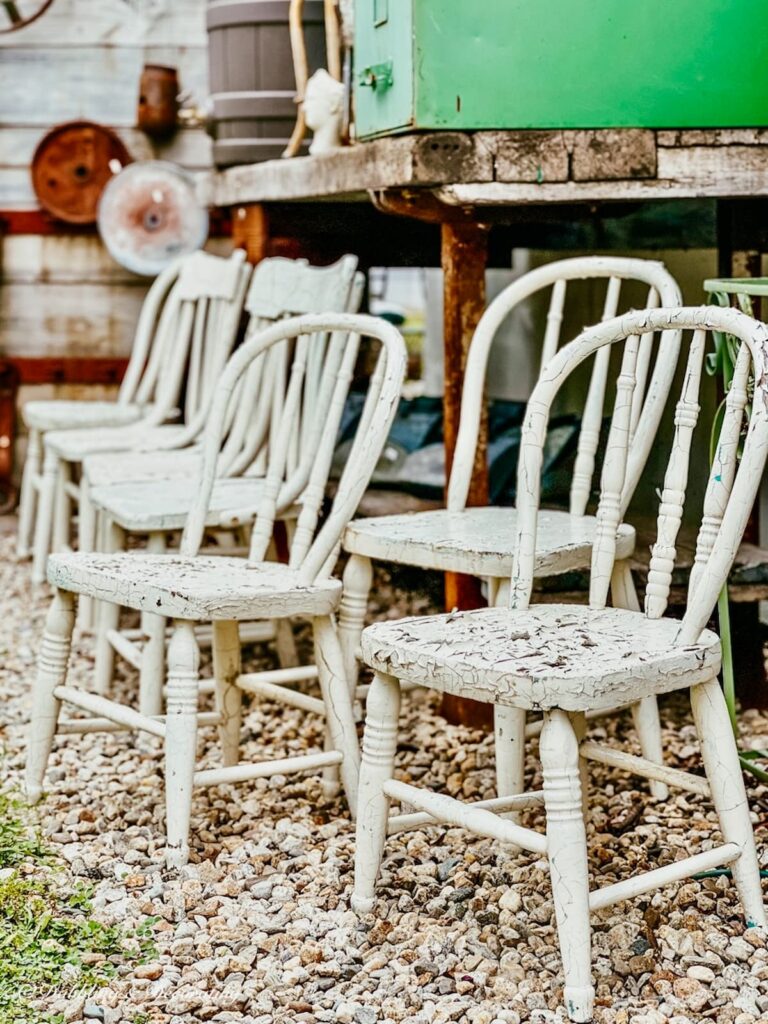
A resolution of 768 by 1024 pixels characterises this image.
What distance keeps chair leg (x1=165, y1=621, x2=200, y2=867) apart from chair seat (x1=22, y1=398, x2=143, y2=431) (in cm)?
239

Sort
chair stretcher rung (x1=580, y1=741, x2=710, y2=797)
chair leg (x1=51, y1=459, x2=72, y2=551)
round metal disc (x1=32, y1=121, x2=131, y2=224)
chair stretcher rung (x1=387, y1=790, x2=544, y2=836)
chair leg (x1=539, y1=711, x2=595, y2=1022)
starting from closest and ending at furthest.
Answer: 1. chair leg (x1=539, y1=711, x2=595, y2=1022)
2. chair stretcher rung (x1=580, y1=741, x2=710, y2=797)
3. chair stretcher rung (x1=387, y1=790, x2=544, y2=836)
4. chair leg (x1=51, y1=459, x2=72, y2=551)
5. round metal disc (x1=32, y1=121, x2=131, y2=224)

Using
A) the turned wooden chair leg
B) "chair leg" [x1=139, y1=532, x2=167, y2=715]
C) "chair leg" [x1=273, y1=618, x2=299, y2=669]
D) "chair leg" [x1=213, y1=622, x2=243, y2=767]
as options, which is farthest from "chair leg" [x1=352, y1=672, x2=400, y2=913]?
"chair leg" [x1=273, y1=618, x2=299, y2=669]

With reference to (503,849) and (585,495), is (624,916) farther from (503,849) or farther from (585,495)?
(585,495)

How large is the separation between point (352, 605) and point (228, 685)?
0.32 metres

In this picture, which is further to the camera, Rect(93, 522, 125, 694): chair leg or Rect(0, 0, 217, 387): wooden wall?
Rect(0, 0, 217, 387): wooden wall

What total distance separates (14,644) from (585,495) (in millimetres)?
1981

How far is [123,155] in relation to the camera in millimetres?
5996

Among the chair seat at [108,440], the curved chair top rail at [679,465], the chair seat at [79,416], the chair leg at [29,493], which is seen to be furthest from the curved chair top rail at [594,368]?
the chair leg at [29,493]

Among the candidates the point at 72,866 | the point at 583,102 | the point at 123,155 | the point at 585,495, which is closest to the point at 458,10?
the point at 583,102

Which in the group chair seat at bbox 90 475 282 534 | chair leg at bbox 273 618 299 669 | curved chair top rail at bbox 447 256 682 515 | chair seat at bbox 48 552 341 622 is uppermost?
curved chair top rail at bbox 447 256 682 515

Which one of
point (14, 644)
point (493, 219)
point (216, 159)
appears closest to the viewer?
point (493, 219)

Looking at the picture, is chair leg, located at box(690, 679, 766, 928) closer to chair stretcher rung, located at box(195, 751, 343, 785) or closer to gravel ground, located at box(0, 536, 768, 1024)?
gravel ground, located at box(0, 536, 768, 1024)

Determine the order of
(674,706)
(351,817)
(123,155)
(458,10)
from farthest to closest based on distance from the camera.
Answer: (123,155)
(674,706)
(458,10)
(351,817)

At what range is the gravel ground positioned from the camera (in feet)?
6.91
